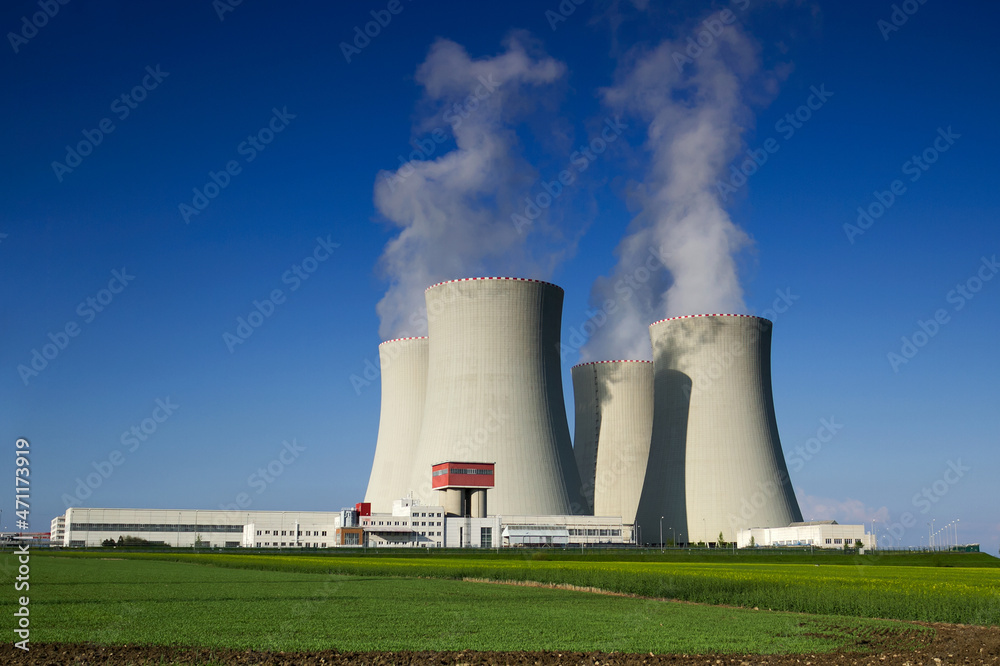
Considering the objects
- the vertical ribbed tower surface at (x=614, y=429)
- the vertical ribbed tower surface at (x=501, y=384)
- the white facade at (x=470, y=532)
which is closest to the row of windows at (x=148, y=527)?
the white facade at (x=470, y=532)

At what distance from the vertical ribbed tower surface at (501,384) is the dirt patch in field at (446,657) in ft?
109

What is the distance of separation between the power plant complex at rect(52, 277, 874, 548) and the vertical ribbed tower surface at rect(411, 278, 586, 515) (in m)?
0.07

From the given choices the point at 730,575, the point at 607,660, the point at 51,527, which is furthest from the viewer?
the point at 51,527

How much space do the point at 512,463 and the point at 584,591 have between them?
23044 millimetres

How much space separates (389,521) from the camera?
2247 inches

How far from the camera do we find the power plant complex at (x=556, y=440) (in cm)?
4412

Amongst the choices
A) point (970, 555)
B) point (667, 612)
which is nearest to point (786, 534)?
point (970, 555)

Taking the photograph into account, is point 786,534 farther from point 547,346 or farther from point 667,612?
point 667,612

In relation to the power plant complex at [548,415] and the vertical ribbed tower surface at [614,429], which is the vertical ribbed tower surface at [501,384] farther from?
the vertical ribbed tower surface at [614,429]

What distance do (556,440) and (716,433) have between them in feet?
27.8

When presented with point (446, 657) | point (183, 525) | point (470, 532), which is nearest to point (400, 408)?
point (470, 532)

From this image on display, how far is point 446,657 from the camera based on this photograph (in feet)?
32.5

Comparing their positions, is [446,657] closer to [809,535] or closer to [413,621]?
[413,621]

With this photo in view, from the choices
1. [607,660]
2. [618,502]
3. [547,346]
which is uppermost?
[547,346]
